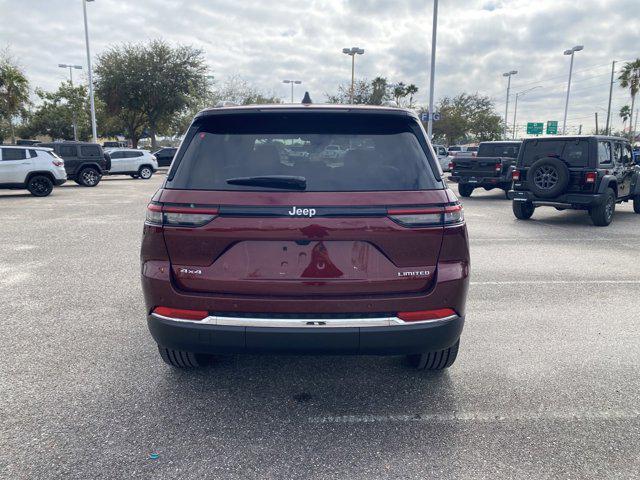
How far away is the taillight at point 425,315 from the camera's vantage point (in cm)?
274

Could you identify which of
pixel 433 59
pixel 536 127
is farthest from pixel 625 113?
pixel 433 59

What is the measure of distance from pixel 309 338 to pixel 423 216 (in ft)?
3.01

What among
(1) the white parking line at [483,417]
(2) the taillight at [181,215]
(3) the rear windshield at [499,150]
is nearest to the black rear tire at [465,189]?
(3) the rear windshield at [499,150]

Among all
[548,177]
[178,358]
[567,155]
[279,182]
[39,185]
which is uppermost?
[567,155]

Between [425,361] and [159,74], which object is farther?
[159,74]

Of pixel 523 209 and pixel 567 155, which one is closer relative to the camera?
pixel 567 155

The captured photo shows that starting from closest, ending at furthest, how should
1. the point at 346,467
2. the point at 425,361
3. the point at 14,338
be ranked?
the point at 346,467, the point at 425,361, the point at 14,338

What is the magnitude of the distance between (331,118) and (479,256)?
550 centimetres

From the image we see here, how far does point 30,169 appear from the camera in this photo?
1616 centimetres

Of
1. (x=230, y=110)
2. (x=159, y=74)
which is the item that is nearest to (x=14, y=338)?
(x=230, y=110)

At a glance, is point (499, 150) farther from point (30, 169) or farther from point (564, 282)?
point (30, 169)

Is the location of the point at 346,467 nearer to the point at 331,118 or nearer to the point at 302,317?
the point at 302,317

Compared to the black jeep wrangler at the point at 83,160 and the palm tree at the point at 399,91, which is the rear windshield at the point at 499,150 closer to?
the black jeep wrangler at the point at 83,160

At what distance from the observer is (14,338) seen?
4227 mm
